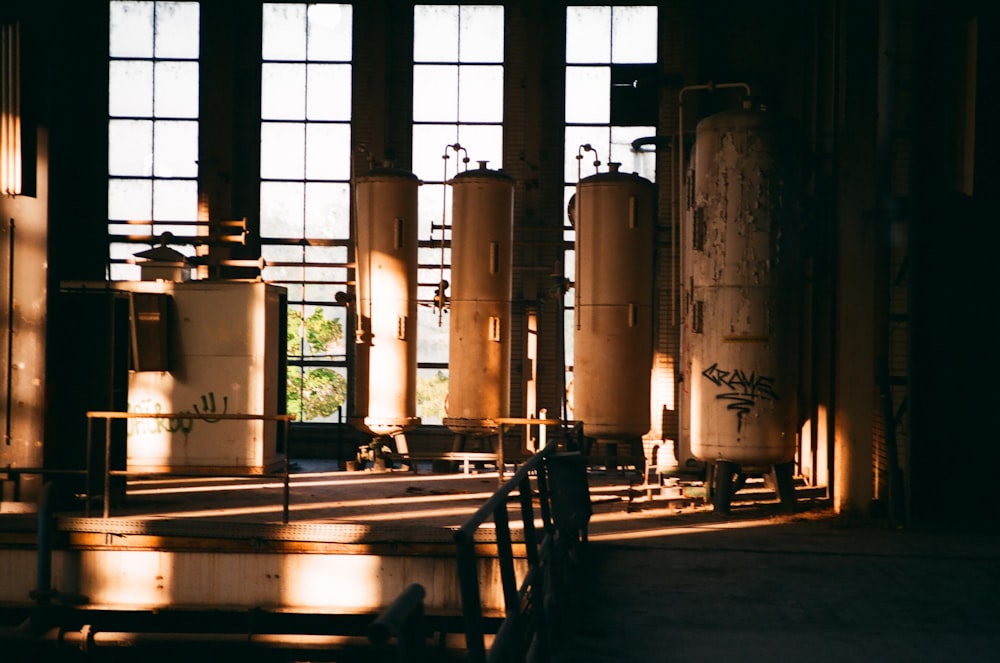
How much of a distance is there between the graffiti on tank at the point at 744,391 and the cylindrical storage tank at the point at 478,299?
15.0 feet

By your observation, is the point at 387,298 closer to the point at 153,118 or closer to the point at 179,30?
the point at 153,118

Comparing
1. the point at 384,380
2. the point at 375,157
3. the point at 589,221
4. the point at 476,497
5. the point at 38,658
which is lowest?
the point at 38,658

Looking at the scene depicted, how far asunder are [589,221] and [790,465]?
4545mm

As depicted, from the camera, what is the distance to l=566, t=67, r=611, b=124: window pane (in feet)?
56.5

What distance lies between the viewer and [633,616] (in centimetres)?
655

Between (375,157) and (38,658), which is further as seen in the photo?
(375,157)

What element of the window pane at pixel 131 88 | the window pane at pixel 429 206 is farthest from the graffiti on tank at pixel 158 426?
the window pane at pixel 131 88

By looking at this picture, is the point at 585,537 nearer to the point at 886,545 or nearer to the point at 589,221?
the point at 886,545

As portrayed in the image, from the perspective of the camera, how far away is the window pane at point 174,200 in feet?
57.4

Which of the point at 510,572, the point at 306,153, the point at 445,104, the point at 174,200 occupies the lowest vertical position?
the point at 510,572

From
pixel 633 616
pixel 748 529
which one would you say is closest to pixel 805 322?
pixel 748 529

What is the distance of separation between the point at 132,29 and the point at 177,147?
2.04 metres

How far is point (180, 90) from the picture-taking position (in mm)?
17422

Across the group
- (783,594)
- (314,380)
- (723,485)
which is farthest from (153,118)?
(783,594)
